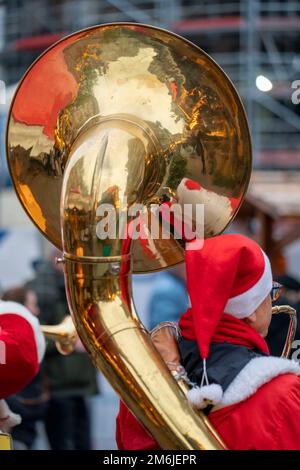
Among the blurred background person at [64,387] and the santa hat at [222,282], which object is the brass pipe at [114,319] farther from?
the blurred background person at [64,387]

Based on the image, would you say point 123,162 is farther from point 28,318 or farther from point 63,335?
point 63,335

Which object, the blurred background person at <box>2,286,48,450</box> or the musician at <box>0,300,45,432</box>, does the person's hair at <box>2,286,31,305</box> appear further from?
the musician at <box>0,300,45,432</box>

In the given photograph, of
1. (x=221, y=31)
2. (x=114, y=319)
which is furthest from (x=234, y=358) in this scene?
(x=221, y=31)

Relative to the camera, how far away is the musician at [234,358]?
1456 millimetres

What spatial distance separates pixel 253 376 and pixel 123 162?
0.44 metres

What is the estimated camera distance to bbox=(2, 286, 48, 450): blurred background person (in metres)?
3.72

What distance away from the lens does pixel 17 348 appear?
6.25ft

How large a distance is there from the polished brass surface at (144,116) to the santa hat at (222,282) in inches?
5.4

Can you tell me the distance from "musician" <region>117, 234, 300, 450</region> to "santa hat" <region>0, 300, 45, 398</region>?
0.32m

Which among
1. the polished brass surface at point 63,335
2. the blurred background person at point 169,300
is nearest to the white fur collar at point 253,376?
the polished brass surface at point 63,335

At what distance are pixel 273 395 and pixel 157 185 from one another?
46 centimetres

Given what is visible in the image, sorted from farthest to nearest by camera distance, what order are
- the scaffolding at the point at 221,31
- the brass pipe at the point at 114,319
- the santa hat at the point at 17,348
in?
the scaffolding at the point at 221,31 → the santa hat at the point at 17,348 → the brass pipe at the point at 114,319

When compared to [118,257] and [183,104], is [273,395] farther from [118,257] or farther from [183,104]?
[183,104]
